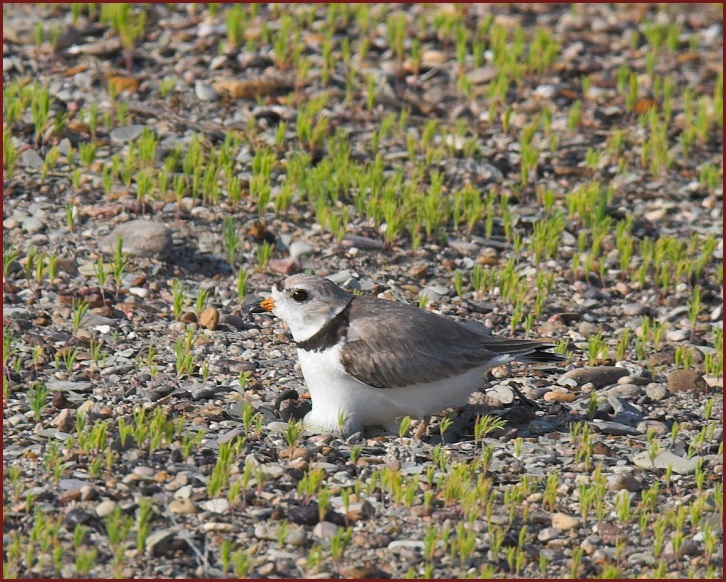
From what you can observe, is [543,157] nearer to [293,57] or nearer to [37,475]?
[293,57]

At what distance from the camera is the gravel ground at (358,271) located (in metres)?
5.66


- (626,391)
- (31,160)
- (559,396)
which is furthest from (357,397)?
(31,160)

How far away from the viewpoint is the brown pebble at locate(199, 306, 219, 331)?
25.5 ft

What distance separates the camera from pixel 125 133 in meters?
9.91

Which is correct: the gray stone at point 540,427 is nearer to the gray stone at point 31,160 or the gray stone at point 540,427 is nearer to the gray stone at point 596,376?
the gray stone at point 596,376

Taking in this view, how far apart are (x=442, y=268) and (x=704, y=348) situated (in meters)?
1.94

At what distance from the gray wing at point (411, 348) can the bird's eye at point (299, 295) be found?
0.91 feet

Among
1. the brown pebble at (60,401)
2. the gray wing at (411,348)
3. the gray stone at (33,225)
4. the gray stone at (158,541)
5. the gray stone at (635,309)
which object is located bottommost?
the gray stone at (635,309)

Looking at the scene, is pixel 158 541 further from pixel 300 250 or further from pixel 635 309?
pixel 635 309

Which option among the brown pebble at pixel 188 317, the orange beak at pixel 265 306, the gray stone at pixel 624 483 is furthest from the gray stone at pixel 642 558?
the brown pebble at pixel 188 317

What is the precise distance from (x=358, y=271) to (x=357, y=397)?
7.22 ft

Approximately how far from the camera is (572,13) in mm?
13086

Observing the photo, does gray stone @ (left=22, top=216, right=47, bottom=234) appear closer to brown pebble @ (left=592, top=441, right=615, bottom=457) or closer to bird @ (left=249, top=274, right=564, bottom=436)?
bird @ (left=249, top=274, right=564, bottom=436)

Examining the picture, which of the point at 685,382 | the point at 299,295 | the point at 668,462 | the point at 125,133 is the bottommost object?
the point at 685,382
